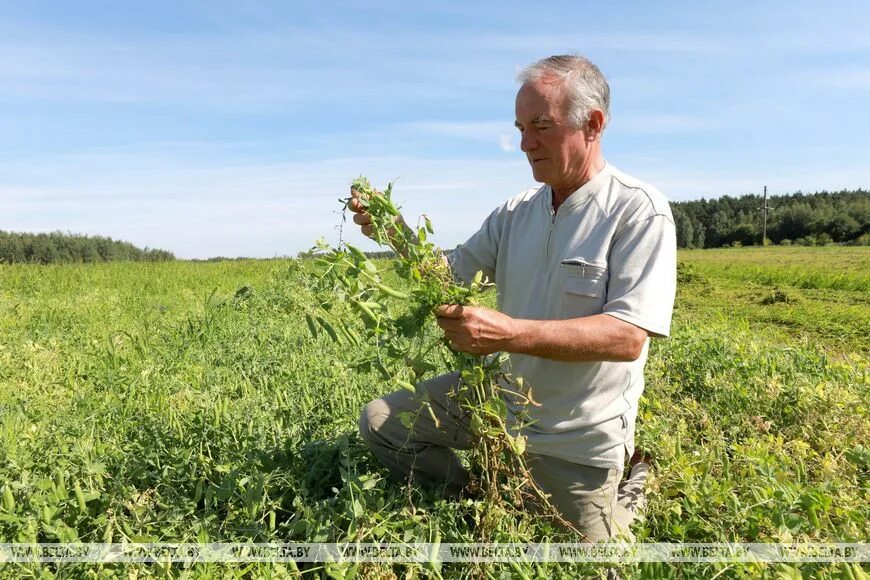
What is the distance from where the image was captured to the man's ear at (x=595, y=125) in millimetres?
2531

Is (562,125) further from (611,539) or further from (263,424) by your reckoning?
(263,424)

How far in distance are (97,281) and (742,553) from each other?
12921mm

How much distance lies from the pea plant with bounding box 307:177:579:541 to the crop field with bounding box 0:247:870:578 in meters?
0.12

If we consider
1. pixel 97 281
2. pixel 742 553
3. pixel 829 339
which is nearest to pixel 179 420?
pixel 742 553

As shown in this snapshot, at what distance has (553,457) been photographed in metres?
2.61

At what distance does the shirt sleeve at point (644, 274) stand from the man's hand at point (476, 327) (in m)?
0.46

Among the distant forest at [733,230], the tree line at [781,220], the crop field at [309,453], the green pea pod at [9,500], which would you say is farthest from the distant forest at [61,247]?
the green pea pod at [9,500]

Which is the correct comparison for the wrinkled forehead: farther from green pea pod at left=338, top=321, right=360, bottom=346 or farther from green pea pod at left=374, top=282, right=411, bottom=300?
green pea pod at left=338, top=321, right=360, bottom=346

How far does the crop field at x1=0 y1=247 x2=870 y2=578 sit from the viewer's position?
2.32 metres

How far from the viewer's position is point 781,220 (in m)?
58.6

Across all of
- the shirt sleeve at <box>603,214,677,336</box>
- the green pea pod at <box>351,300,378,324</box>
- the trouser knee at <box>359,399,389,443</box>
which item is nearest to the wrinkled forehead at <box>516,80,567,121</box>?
the shirt sleeve at <box>603,214,677,336</box>

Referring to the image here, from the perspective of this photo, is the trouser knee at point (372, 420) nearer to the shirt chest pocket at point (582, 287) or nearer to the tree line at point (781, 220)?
the shirt chest pocket at point (582, 287)

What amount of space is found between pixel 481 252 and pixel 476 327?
3.25 feet

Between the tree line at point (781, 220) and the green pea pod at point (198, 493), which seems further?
the tree line at point (781, 220)
